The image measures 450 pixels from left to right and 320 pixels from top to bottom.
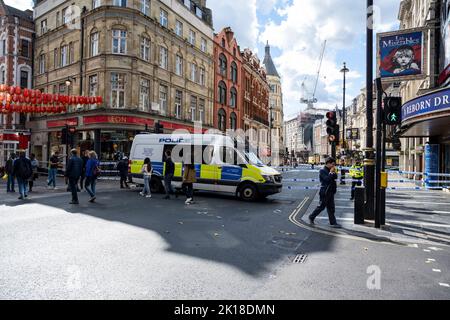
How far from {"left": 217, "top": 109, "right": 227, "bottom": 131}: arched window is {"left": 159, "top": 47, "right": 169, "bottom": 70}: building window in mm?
11264

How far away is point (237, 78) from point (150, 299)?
40.4 m

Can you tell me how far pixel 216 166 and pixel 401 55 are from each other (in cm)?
755

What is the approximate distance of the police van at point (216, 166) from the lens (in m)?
11.4

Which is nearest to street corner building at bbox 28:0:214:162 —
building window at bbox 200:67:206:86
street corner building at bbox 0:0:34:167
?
building window at bbox 200:67:206:86

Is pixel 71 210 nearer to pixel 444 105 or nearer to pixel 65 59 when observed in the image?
pixel 444 105

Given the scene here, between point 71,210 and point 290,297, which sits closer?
point 290,297

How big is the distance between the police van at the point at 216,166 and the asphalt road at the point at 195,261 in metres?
3.26

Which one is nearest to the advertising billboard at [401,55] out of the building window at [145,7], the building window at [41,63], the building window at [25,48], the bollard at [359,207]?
the bollard at [359,207]

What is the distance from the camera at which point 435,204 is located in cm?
1148

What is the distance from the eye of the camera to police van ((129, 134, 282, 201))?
37.5 ft

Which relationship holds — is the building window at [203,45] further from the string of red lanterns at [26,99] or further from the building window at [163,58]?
the string of red lanterns at [26,99]

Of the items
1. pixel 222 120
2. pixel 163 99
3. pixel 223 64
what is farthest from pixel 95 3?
pixel 222 120

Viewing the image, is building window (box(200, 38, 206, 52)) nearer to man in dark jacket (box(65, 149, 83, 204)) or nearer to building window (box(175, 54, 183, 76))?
building window (box(175, 54, 183, 76))
